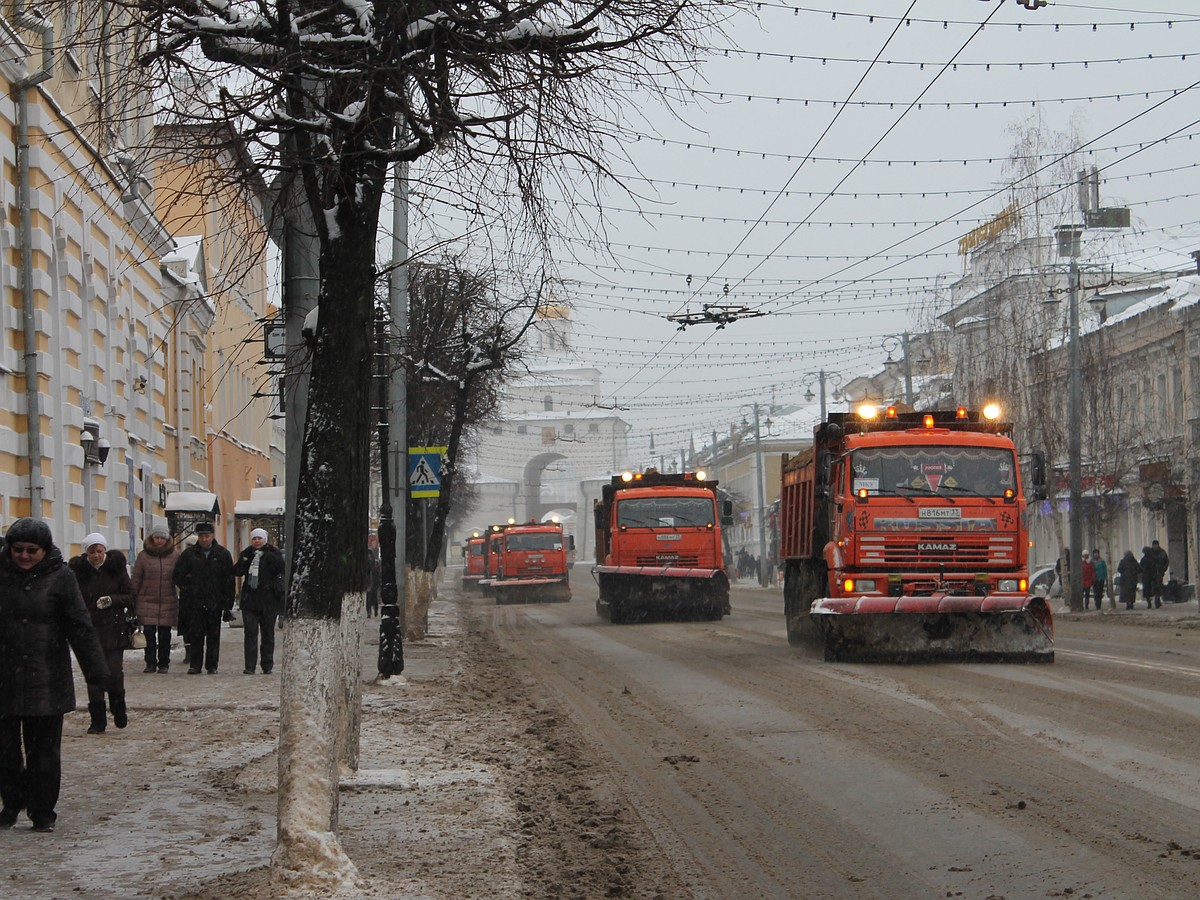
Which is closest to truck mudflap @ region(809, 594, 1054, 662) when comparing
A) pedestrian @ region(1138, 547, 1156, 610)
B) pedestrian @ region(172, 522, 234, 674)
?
pedestrian @ region(172, 522, 234, 674)

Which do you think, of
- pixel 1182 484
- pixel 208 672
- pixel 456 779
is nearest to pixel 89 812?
pixel 456 779

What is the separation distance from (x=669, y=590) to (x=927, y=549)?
14718mm

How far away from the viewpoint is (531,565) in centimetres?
5541

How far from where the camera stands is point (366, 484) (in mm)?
7887

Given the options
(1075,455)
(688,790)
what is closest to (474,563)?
(1075,455)

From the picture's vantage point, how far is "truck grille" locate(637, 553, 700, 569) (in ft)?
110

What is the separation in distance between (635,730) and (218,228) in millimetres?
5840

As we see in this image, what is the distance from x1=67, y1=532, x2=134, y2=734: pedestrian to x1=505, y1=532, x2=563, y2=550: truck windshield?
133ft

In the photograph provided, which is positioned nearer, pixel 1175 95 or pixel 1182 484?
pixel 1175 95

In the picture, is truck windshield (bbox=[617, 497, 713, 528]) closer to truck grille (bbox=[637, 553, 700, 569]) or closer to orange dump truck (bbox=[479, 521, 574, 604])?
truck grille (bbox=[637, 553, 700, 569])

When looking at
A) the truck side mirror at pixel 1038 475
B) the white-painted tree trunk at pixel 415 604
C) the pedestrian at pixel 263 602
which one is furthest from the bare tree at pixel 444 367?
the truck side mirror at pixel 1038 475

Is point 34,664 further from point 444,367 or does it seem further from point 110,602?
point 444,367

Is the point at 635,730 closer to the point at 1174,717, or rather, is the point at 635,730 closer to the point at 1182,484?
the point at 1174,717

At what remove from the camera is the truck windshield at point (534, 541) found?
5566cm
